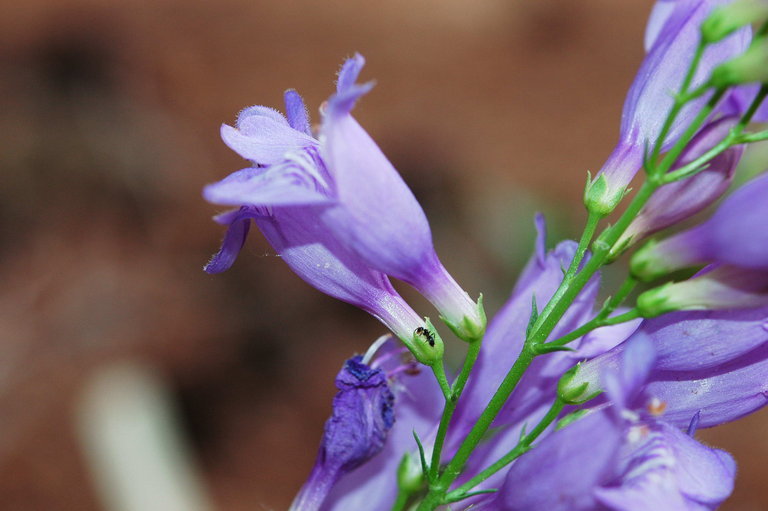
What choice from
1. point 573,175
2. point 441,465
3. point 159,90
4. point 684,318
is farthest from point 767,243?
point 159,90

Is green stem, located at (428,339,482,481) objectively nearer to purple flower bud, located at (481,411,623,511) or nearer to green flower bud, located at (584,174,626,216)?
purple flower bud, located at (481,411,623,511)

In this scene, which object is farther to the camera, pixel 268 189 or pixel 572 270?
pixel 572 270

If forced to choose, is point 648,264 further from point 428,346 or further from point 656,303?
point 428,346

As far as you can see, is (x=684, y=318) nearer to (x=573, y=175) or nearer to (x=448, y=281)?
(x=448, y=281)

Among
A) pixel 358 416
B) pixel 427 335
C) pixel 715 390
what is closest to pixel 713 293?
pixel 715 390

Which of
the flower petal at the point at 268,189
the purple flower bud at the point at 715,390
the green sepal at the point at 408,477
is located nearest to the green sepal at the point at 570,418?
the purple flower bud at the point at 715,390
